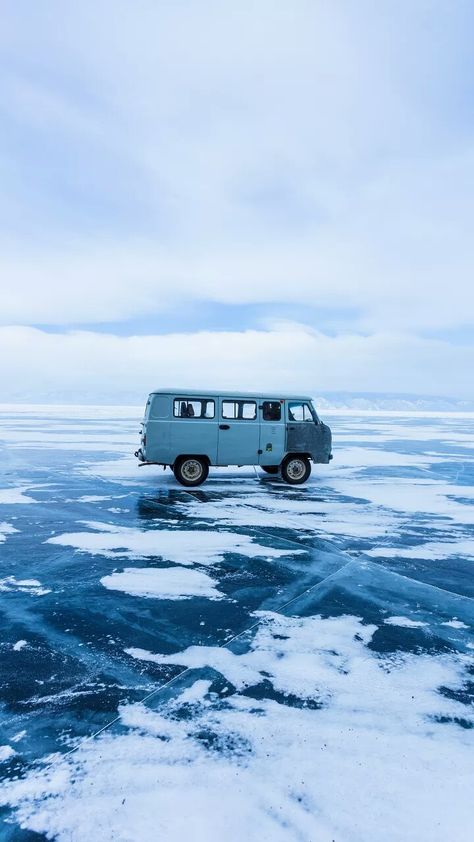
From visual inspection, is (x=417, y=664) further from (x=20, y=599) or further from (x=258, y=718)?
(x=20, y=599)

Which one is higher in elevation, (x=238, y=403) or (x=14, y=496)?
→ (x=238, y=403)

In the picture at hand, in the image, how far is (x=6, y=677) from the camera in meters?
4.09

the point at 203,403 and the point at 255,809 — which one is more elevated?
the point at 203,403

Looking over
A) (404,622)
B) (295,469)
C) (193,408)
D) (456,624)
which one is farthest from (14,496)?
(456,624)

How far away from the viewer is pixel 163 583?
20.6 feet

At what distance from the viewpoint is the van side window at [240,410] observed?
41.4 feet

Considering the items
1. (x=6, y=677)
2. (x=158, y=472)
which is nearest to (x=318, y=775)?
(x=6, y=677)

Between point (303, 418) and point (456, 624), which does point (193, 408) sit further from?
point (456, 624)

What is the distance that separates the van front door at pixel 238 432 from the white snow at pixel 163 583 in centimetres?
592

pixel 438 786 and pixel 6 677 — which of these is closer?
pixel 438 786

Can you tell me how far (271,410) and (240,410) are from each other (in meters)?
0.84

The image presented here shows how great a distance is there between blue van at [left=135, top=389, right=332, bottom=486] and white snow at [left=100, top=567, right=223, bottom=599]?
5.75 m

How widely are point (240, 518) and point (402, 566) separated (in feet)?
11.3

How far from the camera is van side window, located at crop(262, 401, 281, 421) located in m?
12.9
